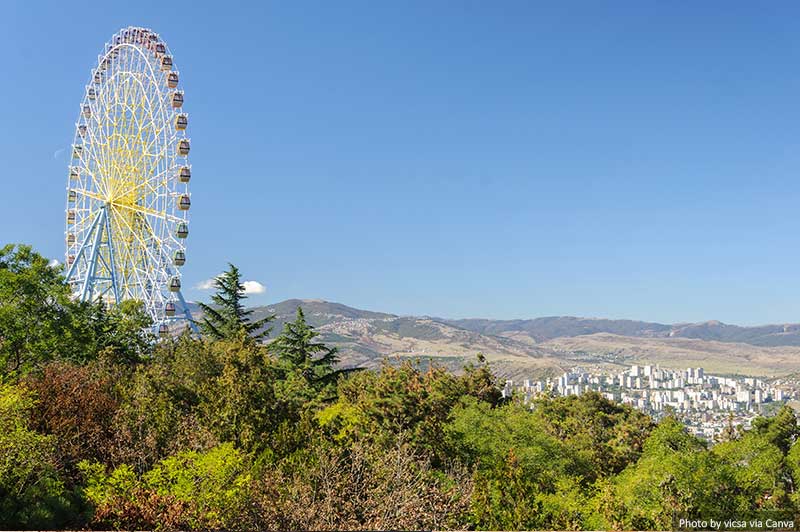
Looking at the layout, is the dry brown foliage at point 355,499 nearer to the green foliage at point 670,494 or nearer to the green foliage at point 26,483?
the green foliage at point 26,483

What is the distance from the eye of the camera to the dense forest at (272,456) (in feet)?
31.7

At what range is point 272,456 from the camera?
42.2 ft

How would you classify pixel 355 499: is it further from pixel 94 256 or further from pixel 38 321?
pixel 94 256

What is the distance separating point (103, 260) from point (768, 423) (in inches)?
1432

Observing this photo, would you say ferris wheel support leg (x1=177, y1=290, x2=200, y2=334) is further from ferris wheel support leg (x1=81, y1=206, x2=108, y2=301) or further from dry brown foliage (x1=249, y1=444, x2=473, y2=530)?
dry brown foliage (x1=249, y1=444, x2=473, y2=530)

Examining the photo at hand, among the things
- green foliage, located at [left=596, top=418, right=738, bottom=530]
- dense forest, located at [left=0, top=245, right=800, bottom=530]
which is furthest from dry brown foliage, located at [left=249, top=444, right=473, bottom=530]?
green foliage, located at [left=596, top=418, right=738, bottom=530]

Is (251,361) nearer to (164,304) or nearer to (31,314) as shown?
(31,314)

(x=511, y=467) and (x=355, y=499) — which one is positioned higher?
(x=355, y=499)

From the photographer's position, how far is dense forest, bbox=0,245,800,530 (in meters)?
9.66

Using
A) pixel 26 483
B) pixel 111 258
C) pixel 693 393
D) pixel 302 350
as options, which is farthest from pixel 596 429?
pixel 693 393

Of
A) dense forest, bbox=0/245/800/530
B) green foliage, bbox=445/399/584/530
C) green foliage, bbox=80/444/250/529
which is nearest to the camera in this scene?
green foliage, bbox=80/444/250/529

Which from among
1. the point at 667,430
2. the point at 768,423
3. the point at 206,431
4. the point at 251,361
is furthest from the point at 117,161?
the point at 768,423

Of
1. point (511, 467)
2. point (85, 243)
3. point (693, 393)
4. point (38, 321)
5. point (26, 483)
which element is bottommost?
point (693, 393)

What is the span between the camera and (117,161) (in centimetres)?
3575
